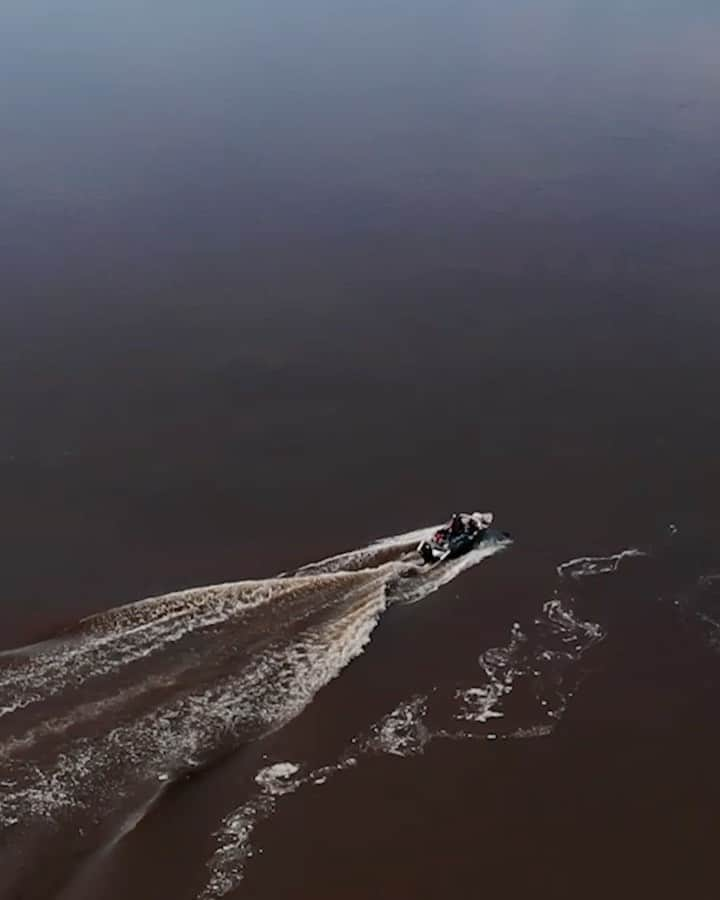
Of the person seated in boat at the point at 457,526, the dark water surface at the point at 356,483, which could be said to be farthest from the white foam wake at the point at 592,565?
the person seated in boat at the point at 457,526

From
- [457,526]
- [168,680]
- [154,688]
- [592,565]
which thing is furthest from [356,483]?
[154,688]

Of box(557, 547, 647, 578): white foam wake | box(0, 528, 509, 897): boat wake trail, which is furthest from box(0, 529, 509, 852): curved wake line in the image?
box(557, 547, 647, 578): white foam wake

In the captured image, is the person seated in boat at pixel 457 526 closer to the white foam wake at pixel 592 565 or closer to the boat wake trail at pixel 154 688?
the boat wake trail at pixel 154 688

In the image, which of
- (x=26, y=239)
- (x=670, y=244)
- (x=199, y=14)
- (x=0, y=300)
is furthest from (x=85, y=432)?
(x=199, y=14)

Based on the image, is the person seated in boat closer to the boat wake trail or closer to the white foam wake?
the boat wake trail

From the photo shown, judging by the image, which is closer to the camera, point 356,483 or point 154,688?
point 154,688

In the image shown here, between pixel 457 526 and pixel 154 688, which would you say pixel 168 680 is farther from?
pixel 457 526

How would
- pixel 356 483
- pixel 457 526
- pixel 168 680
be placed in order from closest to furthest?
1. pixel 168 680
2. pixel 457 526
3. pixel 356 483
